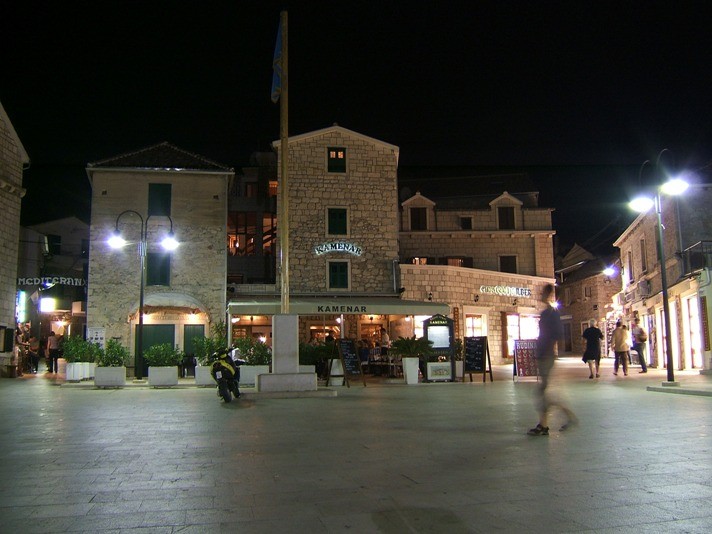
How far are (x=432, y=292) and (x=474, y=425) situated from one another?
20114mm

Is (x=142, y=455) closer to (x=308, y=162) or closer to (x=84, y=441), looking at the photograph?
(x=84, y=441)

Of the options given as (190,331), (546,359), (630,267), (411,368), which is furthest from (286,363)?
(630,267)

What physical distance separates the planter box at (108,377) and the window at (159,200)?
31.4 ft

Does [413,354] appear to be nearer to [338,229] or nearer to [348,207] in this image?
[338,229]

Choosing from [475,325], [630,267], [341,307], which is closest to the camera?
[341,307]

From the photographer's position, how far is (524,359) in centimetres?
1781

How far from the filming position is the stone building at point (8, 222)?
23.7m

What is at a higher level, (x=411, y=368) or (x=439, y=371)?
(x=411, y=368)

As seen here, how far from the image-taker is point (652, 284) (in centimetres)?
2491

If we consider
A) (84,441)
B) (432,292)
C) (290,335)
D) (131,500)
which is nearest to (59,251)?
(432,292)

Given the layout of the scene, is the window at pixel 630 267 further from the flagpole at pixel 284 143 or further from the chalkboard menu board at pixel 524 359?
the flagpole at pixel 284 143

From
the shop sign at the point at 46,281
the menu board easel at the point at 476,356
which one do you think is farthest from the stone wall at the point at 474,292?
the shop sign at the point at 46,281

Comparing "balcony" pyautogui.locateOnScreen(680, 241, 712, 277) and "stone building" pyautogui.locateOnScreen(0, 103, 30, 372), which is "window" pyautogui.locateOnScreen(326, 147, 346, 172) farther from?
"balcony" pyautogui.locateOnScreen(680, 241, 712, 277)

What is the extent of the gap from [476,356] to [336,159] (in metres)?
13.0
